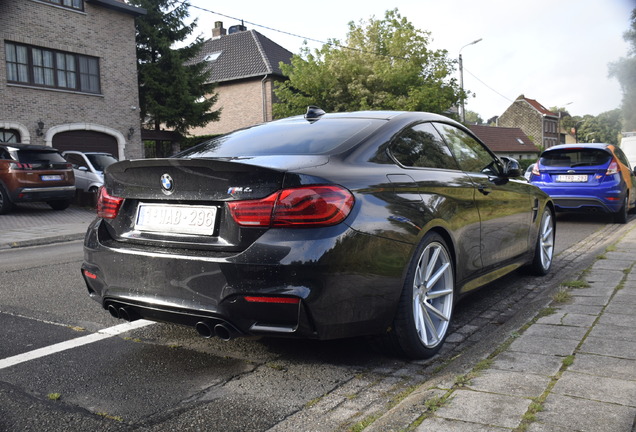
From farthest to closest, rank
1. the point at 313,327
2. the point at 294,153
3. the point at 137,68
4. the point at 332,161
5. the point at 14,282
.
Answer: the point at 137,68, the point at 14,282, the point at 294,153, the point at 332,161, the point at 313,327

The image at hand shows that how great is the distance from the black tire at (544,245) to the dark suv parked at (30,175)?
12197 millimetres

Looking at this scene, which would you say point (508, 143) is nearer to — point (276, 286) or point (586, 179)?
point (586, 179)

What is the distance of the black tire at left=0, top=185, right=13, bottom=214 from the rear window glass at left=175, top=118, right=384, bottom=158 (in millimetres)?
11934

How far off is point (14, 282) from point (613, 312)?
5.36 metres

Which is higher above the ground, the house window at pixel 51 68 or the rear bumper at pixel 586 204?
the house window at pixel 51 68

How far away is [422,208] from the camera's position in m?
3.52

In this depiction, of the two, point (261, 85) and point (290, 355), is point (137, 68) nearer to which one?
point (261, 85)

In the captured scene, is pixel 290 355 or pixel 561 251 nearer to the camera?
pixel 290 355

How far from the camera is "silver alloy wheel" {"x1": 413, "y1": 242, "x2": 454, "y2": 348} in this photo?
137 inches

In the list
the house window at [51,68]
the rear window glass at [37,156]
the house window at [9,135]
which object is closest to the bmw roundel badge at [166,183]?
the rear window glass at [37,156]

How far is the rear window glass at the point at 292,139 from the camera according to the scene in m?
3.55

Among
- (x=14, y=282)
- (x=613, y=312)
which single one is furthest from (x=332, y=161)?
(x=14, y=282)

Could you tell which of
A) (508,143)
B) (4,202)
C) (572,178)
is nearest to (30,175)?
(4,202)

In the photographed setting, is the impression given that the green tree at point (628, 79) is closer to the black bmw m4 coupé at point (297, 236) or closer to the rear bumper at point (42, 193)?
the rear bumper at point (42, 193)
